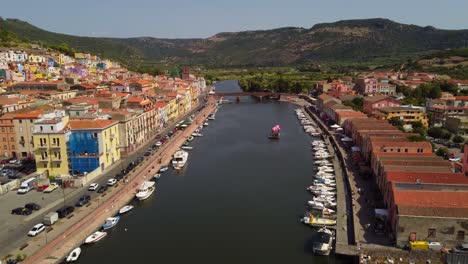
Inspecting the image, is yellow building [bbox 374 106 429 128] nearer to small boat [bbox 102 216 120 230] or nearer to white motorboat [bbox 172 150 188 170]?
white motorboat [bbox 172 150 188 170]

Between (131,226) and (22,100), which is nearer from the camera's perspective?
(131,226)

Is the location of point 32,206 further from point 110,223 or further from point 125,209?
point 125,209

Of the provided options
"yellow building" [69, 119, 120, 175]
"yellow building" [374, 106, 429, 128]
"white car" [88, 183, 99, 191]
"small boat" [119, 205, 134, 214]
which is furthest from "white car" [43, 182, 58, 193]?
"yellow building" [374, 106, 429, 128]

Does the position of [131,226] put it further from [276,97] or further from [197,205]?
[276,97]

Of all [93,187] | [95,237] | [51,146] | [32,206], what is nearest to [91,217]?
[95,237]

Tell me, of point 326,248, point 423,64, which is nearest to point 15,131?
point 326,248

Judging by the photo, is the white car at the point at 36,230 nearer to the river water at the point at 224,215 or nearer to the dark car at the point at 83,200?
the river water at the point at 224,215
